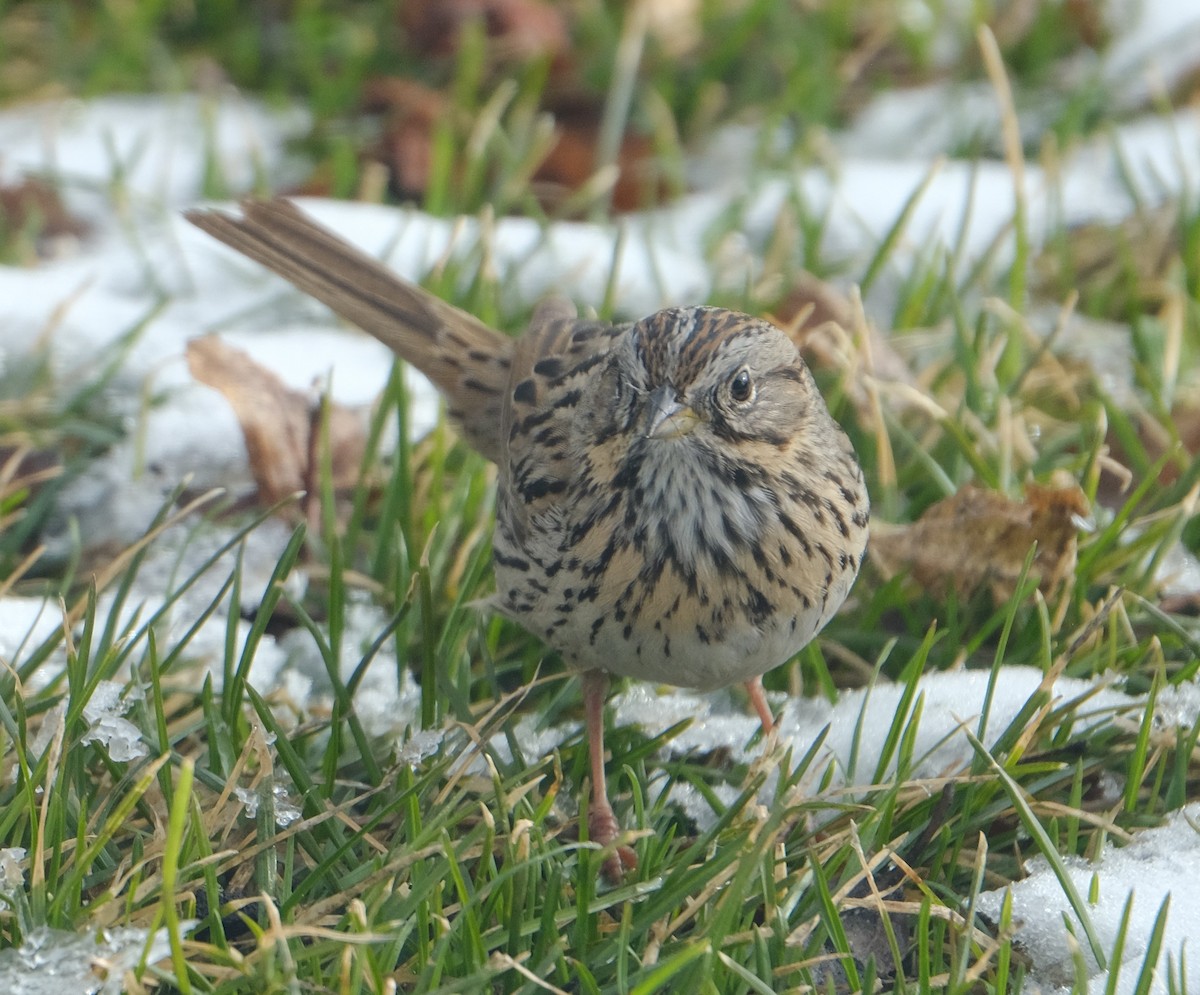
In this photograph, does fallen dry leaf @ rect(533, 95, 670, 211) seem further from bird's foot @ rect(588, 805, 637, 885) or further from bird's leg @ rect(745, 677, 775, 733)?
bird's foot @ rect(588, 805, 637, 885)

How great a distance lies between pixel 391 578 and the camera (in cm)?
419

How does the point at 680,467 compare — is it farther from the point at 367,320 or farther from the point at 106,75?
the point at 106,75

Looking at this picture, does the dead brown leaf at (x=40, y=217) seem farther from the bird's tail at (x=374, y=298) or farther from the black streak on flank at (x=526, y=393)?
the black streak on flank at (x=526, y=393)

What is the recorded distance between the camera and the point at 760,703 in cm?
372

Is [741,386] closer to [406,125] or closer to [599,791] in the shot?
[599,791]

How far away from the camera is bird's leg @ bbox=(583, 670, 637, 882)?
3.35 meters

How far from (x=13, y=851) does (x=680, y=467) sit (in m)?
1.33

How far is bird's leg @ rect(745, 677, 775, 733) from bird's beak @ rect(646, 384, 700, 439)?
27.1 inches

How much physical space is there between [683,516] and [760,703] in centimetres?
57

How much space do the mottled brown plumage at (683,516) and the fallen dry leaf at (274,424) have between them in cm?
86

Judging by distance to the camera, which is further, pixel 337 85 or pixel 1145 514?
pixel 337 85

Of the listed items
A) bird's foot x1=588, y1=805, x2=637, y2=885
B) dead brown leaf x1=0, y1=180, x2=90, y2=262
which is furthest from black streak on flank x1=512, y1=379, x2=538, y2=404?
dead brown leaf x1=0, y1=180, x2=90, y2=262

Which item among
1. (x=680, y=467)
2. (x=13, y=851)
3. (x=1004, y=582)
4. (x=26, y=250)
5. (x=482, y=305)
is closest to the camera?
(x=13, y=851)

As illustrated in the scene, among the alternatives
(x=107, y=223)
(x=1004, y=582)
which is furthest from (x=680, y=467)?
(x=107, y=223)
